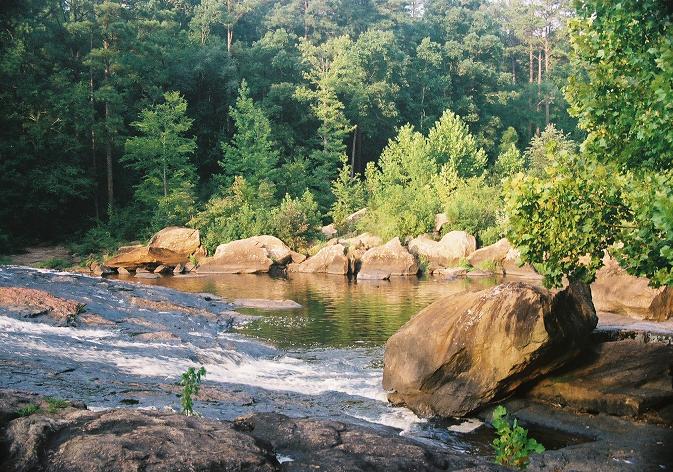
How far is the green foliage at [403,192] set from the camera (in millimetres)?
41050

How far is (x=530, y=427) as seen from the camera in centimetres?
1128

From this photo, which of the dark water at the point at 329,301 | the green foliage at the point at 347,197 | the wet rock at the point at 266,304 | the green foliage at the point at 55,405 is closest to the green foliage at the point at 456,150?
the green foliage at the point at 347,197

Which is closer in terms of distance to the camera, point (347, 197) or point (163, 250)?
point (163, 250)

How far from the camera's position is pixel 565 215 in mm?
10281

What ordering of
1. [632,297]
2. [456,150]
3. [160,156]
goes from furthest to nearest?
[456,150]
[160,156]
[632,297]

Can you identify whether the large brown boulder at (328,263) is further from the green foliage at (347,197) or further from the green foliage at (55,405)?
the green foliage at (55,405)

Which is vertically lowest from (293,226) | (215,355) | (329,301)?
(329,301)

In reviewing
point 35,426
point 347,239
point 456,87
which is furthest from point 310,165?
point 35,426

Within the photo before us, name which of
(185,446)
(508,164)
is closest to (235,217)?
(508,164)

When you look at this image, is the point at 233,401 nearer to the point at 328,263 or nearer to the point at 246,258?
the point at 328,263

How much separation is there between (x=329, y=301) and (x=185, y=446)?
19.5 m

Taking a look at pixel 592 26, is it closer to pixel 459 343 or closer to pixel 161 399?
pixel 459 343

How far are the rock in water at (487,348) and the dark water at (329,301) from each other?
5047mm

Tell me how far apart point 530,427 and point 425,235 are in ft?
98.0
